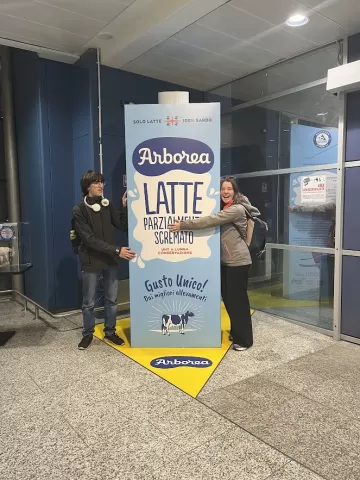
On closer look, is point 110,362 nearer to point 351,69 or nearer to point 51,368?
point 51,368

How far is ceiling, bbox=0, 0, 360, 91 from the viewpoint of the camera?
316 cm

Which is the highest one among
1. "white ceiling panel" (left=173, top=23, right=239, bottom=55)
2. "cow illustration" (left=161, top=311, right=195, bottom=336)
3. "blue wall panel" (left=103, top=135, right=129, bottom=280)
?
"white ceiling panel" (left=173, top=23, right=239, bottom=55)

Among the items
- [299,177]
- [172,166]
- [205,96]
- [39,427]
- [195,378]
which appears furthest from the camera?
[205,96]

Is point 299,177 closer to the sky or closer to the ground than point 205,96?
closer to the ground

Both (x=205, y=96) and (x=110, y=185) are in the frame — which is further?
(x=205, y=96)

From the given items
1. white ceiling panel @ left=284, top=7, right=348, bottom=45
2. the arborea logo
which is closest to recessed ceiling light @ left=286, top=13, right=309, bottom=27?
white ceiling panel @ left=284, top=7, right=348, bottom=45

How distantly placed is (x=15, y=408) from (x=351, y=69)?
361 centimetres

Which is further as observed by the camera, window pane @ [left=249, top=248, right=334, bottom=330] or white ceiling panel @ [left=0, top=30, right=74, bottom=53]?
window pane @ [left=249, top=248, right=334, bottom=330]

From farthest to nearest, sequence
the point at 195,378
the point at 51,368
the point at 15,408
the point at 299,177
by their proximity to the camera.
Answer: the point at 299,177 → the point at 51,368 → the point at 195,378 → the point at 15,408

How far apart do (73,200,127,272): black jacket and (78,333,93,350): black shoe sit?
0.64 m

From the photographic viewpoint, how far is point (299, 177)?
13.3 feet

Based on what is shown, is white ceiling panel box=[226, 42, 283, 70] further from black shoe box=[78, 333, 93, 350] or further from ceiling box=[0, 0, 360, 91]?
black shoe box=[78, 333, 93, 350]

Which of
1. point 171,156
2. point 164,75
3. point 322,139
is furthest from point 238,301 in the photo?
point 164,75

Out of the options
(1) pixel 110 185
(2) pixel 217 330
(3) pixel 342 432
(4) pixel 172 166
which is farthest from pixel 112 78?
(3) pixel 342 432
